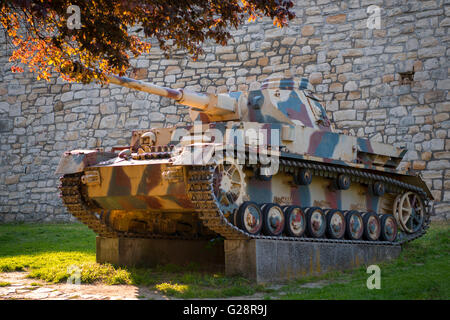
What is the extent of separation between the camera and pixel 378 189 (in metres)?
10.0

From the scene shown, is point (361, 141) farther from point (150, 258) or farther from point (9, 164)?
point (9, 164)

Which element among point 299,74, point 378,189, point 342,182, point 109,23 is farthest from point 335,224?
point 299,74

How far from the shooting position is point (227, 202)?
297 inches

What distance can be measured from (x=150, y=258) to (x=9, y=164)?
9.66m

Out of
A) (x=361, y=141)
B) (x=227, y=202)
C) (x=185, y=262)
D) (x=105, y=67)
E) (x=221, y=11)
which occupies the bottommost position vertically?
(x=185, y=262)

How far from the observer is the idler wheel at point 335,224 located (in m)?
8.84

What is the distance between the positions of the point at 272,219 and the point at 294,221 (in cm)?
49

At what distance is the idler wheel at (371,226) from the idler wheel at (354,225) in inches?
3.7

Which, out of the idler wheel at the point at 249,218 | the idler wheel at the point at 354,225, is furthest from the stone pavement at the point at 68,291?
the idler wheel at the point at 354,225

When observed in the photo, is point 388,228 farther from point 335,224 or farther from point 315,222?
point 315,222

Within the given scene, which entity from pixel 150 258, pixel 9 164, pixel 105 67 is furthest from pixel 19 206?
pixel 105 67

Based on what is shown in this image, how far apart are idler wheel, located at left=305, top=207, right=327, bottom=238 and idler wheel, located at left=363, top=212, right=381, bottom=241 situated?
1.13 meters

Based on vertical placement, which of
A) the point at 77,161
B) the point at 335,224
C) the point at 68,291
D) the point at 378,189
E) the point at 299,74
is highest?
the point at 299,74

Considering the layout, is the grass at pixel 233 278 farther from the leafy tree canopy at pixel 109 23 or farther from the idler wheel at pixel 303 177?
the leafy tree canopy at pixel 109 23
